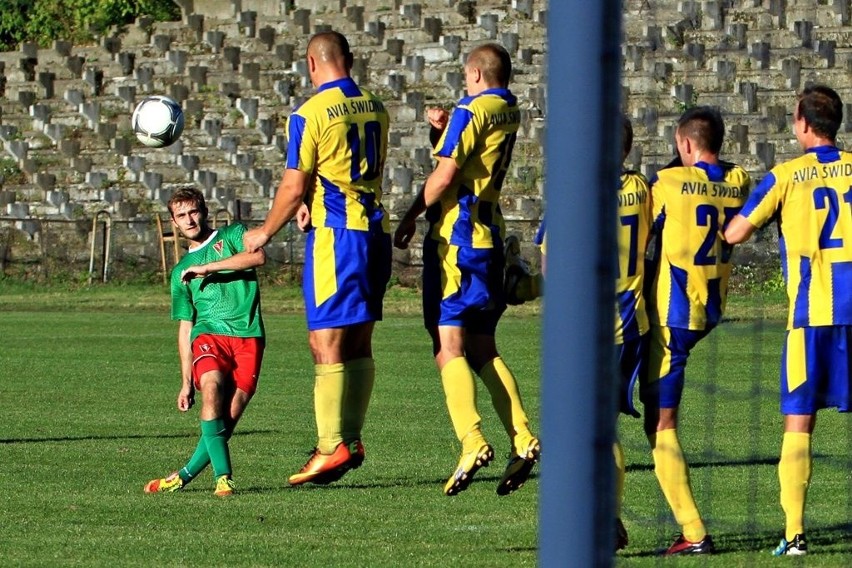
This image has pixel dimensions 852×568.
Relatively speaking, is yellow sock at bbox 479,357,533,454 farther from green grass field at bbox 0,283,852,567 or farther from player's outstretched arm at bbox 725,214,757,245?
player's outstretched arm at bbox 725,214,757,245

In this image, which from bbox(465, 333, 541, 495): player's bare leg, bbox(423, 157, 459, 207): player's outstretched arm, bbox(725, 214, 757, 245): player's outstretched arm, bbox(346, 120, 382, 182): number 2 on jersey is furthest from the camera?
bbox(346, 120, 382, 182): number 2 on jersey

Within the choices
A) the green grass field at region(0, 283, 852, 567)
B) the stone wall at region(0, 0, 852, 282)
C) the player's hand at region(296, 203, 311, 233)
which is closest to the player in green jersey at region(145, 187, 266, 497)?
the green grass field at region(0, 283, 852, 567)

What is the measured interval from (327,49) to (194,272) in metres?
1.66

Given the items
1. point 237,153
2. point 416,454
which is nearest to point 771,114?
point 237,153

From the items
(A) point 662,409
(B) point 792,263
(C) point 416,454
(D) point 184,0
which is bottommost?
(C) point 416,454

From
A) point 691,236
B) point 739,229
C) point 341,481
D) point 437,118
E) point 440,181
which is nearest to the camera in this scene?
point 739,229

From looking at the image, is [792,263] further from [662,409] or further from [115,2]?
[115,2]

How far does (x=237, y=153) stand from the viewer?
33656 millimetres

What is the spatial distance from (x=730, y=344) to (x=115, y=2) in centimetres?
3068

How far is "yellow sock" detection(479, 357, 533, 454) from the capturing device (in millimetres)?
7480

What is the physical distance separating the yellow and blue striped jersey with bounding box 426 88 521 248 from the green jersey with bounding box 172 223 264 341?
72.2 inches

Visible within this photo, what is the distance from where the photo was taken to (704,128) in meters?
6.95

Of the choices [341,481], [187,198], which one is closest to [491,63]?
[187,198]

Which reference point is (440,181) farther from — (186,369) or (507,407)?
(186,369)
